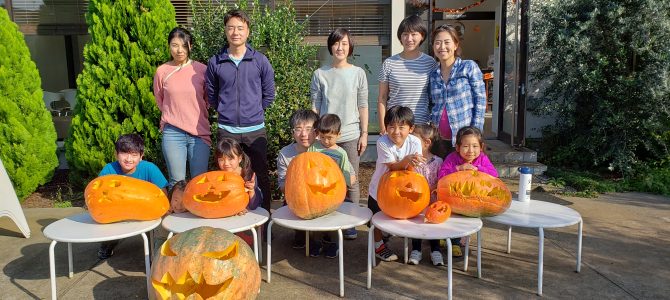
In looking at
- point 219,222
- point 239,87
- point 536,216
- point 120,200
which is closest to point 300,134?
point 239,87

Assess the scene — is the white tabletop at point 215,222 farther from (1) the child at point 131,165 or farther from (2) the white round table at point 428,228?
(2) the white round table at point 428,228

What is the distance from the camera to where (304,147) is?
4.14m

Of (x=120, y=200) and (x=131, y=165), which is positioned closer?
(x=120, y=200)

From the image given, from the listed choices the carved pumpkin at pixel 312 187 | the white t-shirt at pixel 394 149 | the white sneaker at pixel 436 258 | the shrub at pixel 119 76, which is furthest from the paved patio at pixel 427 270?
the shrub at pixel 119 76

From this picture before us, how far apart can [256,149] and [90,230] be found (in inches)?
58.9

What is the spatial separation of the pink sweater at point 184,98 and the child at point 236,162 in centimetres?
51

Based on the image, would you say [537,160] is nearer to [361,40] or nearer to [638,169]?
[638,169]

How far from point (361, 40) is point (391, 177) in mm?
4500

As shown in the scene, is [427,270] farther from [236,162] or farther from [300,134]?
[236,162]

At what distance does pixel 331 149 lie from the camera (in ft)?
13.4

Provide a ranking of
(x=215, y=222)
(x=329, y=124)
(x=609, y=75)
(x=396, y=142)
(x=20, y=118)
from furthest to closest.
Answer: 1. (x=609, y=75)
2. (x=20, y=118)
3. (x=329, y=124)
4. (x=396, y=142)
5. (x=215, y=222)

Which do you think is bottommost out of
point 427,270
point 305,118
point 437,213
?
point 427,270

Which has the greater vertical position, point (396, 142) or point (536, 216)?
point (396, 142)

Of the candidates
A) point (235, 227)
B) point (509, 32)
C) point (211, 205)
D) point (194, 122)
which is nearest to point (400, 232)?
point (235, 227)
